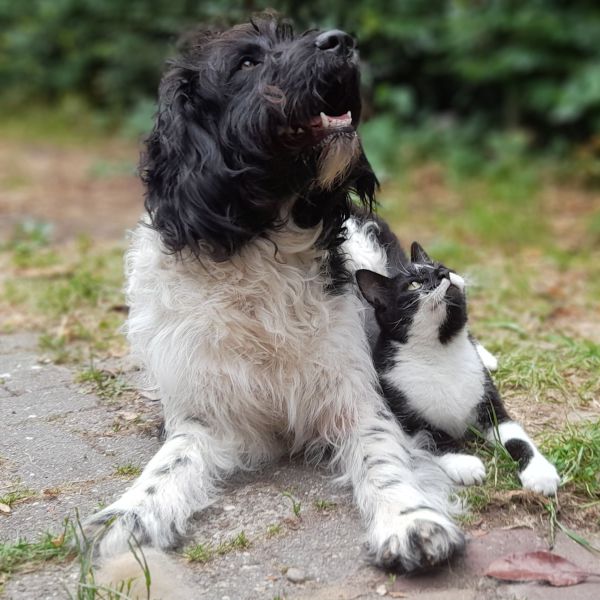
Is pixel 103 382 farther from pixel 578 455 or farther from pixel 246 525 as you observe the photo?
pixel 578 455

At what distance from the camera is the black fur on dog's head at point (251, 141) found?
2879mm

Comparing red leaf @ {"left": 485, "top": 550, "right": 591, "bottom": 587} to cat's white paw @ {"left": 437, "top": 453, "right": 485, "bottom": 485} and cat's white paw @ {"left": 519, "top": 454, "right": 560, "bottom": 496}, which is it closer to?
cat's white paw @ {"left": 519, "top": 454, "right": 560, "bottom": 496}

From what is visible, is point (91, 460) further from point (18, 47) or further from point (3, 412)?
point (18, 47)

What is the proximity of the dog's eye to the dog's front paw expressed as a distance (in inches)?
57.8

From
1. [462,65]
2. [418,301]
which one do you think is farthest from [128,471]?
[462,65]

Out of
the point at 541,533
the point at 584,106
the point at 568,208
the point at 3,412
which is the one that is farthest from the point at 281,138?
the point at 584,106

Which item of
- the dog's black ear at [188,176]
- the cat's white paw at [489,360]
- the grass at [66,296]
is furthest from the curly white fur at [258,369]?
the grass at [66,296]

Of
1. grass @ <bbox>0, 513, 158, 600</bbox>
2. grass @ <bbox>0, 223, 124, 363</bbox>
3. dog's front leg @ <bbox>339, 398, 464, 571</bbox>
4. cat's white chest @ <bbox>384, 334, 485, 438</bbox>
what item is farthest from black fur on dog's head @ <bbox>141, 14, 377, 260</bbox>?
grass @ <bbox>0, 223, 124, 363</bbox>

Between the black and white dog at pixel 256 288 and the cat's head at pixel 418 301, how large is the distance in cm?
12

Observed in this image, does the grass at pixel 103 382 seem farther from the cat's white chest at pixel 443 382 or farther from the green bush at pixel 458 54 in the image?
the green bush at pixel 458 54

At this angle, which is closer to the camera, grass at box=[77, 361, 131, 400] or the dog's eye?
the dog's eye

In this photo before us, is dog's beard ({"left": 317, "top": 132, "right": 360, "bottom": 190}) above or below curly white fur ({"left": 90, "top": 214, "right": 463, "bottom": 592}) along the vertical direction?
above

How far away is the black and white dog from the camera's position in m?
2.88

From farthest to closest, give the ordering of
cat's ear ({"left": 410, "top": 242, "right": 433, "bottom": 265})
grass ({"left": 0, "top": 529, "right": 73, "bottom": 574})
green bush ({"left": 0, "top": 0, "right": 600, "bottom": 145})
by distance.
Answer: green bush ({"left": 0, "top": 0, "right": 600, "bottom": 145}), cat's ear ({"left": 410, "top": 242, "right": 433, "bottom": 265}), grass ({"left": 0, "top": 529, "right": 73, "bottom": 574})
